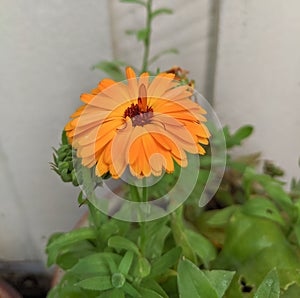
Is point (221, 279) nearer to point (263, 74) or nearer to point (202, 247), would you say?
point (202, 247)

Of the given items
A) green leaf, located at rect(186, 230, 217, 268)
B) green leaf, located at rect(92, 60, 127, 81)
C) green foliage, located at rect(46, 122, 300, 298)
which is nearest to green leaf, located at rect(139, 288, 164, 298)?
green foliage, located at rect(46, 122, 300, 298)

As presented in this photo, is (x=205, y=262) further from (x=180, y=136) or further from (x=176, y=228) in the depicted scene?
(x=180, y=136)

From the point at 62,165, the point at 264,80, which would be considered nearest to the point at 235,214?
the point at 264,80

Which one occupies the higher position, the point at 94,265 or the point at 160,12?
the point at 160,12

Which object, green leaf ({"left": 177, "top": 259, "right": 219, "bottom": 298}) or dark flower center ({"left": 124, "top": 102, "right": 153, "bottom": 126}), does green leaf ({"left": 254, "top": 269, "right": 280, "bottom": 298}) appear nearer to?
green leaf ({"left": 177, "top": 259, "right": 219, "bottom": 298})

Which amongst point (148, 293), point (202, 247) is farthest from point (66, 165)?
point (202, 247)
